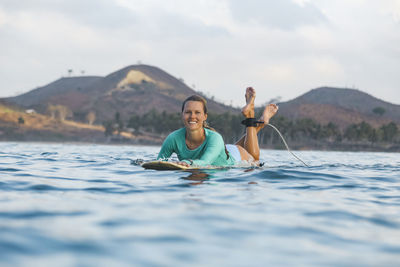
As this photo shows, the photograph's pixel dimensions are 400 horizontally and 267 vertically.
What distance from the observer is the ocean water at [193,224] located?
2791 mm

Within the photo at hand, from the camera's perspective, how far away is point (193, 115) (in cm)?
805

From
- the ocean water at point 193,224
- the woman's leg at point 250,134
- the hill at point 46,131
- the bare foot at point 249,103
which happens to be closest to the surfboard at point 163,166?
the ocean water at point 193,224

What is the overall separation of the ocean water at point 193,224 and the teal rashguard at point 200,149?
1.43 meters

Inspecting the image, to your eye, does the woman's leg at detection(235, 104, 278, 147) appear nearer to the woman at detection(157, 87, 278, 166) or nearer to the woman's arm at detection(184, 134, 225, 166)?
the woman at detection(157, 87, 278, 166)

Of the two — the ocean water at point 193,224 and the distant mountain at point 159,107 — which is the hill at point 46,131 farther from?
the ocean water at point 193,224

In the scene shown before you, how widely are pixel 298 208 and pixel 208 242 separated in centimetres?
191

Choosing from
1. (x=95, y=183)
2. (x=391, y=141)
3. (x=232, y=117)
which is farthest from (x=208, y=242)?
(x=391, y=141)

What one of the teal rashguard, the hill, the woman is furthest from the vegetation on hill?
the teal rashguard

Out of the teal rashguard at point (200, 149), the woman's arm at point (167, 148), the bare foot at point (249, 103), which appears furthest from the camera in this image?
the bare foot at point (249, 103)

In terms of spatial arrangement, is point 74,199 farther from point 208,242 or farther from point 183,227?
point 208,242

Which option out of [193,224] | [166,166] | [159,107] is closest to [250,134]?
[166,166]

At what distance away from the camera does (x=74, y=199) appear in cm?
486

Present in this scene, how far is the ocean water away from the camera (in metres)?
2.79

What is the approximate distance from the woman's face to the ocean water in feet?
5.68
